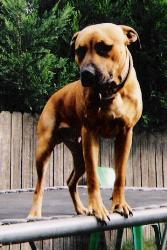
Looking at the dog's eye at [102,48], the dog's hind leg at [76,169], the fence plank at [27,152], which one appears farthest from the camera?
the fence plank at [27,152]

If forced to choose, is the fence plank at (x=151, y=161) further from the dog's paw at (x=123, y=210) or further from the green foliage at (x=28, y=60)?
the dog's paw at (x=123, y=210)

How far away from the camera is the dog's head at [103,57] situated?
190 centimetres

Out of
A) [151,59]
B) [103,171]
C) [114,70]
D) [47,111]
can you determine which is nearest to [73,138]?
[47,111]

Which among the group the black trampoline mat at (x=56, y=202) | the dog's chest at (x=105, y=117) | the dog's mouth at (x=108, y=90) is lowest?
the black trampoline mat at (x=56, y=202)

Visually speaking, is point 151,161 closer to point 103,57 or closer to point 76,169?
point 76,169

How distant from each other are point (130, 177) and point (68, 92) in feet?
11.4

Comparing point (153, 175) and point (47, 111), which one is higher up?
point (47, 111)

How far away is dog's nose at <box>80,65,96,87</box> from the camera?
188 centimetres

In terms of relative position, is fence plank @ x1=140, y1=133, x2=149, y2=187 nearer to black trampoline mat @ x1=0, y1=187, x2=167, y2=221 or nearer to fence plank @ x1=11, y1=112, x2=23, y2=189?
black trampoline mat @ x1=0, y1=187, x2=167, y2=221

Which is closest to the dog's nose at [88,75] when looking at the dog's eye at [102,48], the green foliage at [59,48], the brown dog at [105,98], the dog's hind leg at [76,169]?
the brown dog at [105,98]

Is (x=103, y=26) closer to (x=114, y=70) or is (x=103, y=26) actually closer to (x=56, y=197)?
(x=114, y=70)

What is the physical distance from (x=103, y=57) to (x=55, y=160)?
344cm

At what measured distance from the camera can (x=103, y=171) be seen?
17.4ft

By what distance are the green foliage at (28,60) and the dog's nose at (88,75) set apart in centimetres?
294
